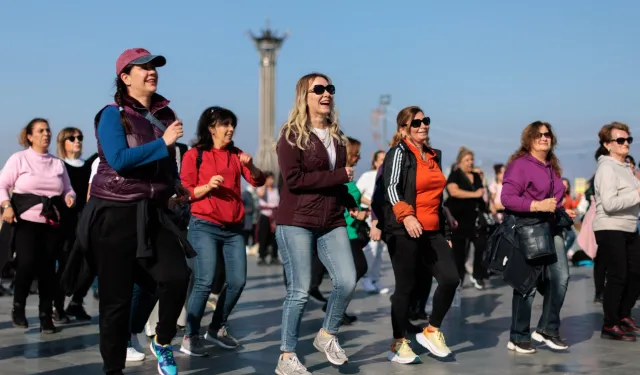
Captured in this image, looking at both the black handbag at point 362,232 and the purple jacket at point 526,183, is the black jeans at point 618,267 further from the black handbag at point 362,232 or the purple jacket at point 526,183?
the black handbag at point 362,232

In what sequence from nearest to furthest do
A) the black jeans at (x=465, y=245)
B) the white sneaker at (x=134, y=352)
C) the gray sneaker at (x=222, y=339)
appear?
the white sneaker at (x=134, y=352), the gray sneaker at (x=222, y=339), the black jeans at (x=465, y=245)

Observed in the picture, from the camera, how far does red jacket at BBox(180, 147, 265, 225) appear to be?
7621 mm

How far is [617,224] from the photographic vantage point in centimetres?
846

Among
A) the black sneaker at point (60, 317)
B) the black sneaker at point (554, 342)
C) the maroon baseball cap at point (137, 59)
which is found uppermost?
the maroon baseball cap at point (137, 59)

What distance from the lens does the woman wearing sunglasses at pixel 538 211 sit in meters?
7.62

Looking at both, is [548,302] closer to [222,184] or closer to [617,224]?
[617,224]

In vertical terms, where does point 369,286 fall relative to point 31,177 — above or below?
below

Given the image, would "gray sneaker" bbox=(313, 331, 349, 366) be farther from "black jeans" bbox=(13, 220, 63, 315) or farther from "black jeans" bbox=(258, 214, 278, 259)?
"black jeans" bbox=(258, 214, 278, 259)

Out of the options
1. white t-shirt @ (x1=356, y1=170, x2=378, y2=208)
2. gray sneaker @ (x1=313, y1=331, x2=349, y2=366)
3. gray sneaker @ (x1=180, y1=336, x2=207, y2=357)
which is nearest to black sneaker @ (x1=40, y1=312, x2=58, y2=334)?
gray sneaker @ (x1=180, y1=336, x2=207, y2=357)

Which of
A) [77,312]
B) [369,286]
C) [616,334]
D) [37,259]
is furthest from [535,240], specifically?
[369,286]

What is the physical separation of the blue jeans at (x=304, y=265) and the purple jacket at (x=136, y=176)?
3.37 feet

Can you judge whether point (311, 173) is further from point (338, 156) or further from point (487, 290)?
point (487, 290)

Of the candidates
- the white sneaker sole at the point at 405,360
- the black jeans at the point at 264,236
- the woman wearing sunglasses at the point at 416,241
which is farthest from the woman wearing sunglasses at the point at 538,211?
the black jeans at the point at 264,236

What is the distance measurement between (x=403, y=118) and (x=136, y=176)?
2.62m
